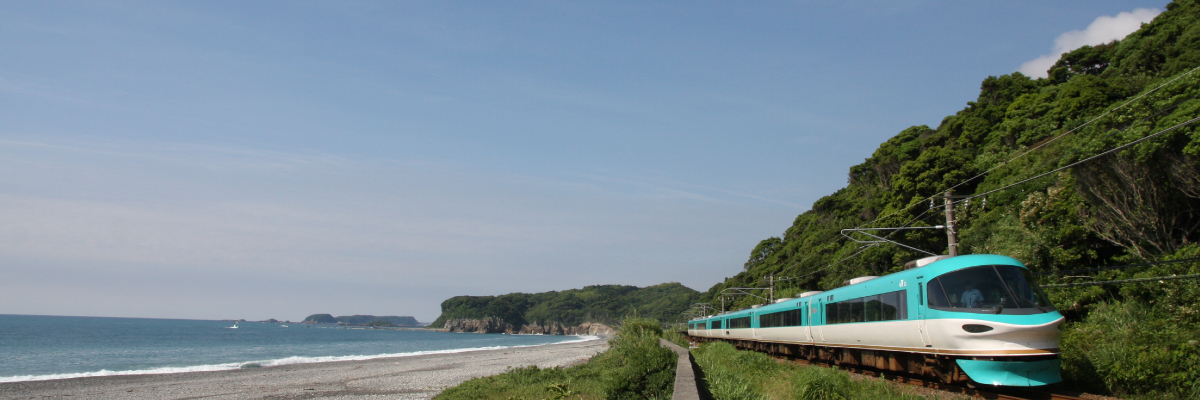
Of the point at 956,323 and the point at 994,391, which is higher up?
the point at 956,323

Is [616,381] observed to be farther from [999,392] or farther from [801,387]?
Result: [999,392]

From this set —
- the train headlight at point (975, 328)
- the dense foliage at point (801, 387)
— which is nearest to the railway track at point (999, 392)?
the train headlight at point (975, 328)

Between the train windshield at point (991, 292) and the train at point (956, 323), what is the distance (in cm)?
2

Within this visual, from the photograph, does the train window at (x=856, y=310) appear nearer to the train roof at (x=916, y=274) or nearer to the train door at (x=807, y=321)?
the train roof at (x=916, y=274)

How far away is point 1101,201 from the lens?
19375 mm

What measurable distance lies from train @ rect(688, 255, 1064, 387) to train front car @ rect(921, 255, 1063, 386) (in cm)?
1

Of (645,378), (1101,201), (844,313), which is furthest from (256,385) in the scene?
(1101,201)

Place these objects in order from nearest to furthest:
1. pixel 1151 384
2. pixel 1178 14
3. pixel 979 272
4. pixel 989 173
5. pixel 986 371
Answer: pixel 1151 384
pixel 986 371
pixel 979 272
pixel 989 173
pixel 1178 14

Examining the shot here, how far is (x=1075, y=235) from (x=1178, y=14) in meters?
34.1

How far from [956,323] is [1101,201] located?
11.7 m

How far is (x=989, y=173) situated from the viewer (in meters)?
34.5

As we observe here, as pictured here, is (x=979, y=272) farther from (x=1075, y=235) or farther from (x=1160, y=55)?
(x=1160, y=55)

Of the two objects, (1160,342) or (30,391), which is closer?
(1160,342)

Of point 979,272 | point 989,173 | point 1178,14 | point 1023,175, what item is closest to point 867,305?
Answer: point 979,272
